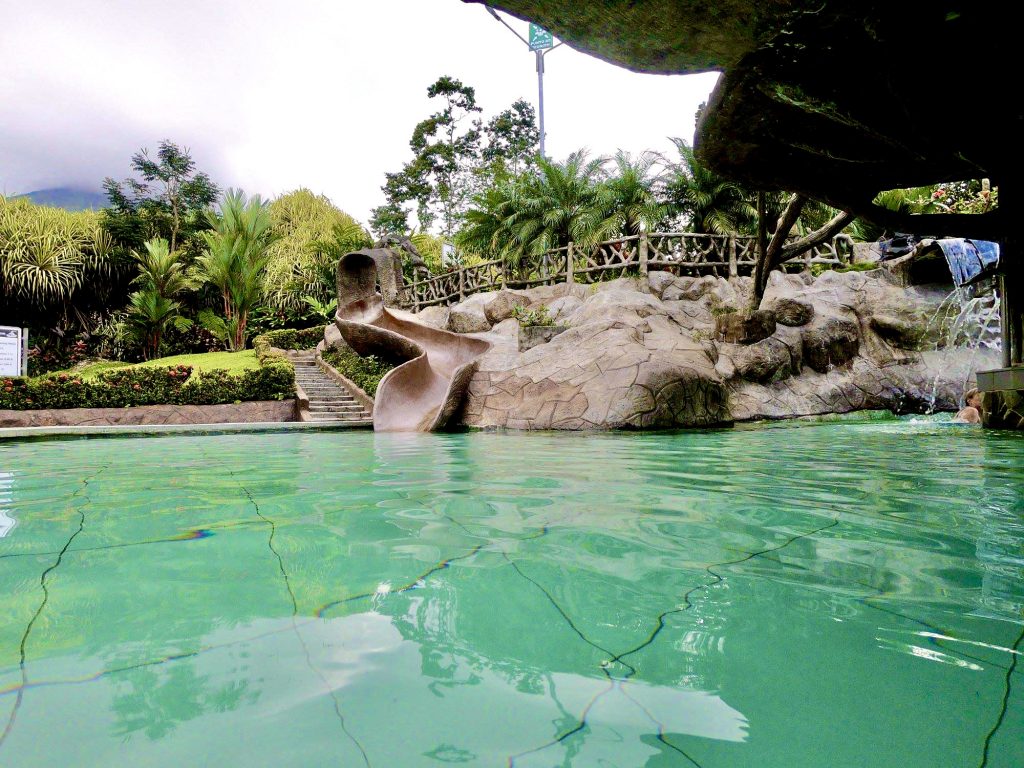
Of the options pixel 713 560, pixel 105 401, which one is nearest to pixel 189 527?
pixel 713 560

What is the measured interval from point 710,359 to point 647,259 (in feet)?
22.6

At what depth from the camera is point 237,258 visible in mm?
20281

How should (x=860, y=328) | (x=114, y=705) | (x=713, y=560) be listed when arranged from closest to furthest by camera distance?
1. (x=114, y=705)
2. (x=713, y=560)
3. (x=860, y=328)

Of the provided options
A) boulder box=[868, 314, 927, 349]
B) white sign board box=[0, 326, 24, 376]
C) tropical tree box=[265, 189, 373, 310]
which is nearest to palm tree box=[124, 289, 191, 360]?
tropical tree box=[265, 189, 373, 310]

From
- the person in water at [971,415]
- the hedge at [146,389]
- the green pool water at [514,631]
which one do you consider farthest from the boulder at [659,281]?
the green pool water at [514,631]

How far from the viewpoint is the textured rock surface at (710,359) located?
1009 centimetres

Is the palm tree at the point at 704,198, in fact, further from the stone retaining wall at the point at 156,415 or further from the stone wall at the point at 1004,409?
the stone retaining wall at the point at 156,415

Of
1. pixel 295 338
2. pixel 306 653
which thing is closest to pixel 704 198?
pixel 295 338

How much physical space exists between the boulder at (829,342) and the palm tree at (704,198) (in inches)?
214

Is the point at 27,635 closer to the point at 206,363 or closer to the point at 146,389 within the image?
the point at 146,389

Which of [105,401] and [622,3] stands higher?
[622,3]

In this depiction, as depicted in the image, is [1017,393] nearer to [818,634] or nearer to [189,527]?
[818,634]

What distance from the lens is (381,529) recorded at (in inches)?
Result: 99.0

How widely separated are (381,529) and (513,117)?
32.3m
